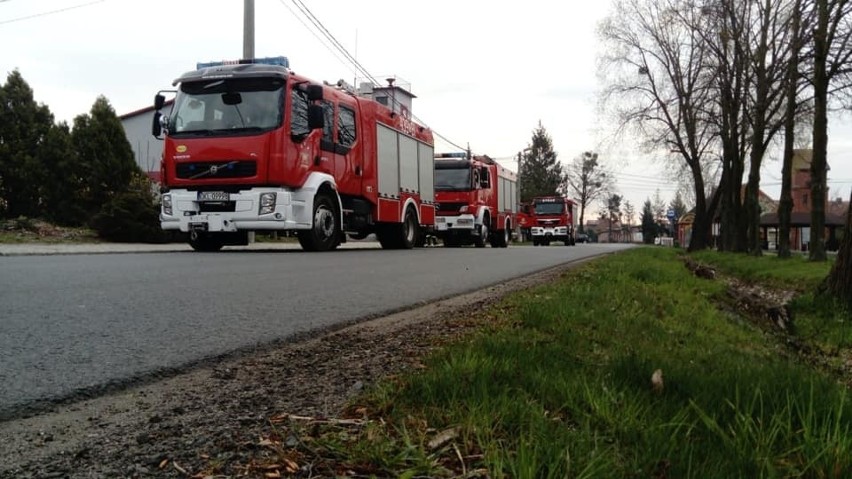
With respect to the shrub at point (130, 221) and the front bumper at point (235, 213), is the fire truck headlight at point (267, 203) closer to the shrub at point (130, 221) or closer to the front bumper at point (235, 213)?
the front bumper at point (235, 213)

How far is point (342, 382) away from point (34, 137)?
34.4 meters

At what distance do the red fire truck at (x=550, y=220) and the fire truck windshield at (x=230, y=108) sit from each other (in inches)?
1182

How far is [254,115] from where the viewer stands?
12055 millimetres

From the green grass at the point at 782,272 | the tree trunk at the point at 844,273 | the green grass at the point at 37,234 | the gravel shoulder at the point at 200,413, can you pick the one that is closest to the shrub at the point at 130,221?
the green grass at the point at 37,234

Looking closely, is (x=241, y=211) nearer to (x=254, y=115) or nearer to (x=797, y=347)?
(x=254, y=115)

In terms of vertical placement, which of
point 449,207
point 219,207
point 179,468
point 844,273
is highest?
point 449,207

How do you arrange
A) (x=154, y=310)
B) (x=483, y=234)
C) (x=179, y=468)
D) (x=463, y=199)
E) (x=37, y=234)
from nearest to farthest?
1. (x=179, y=468)
2. (x=154, y=310)
3. (x=37, y=234)
4. (x=463, y=199)
5. (x=483, y=234)

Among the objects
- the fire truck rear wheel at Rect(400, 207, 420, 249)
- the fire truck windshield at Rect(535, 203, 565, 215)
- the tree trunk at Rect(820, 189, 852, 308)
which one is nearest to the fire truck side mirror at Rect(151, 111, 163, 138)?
the fire truck rear wheel at Rect(400, 207, 420, 249)

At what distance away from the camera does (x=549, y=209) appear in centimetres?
4062

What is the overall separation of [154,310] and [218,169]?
786 cm

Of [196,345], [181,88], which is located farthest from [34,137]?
[196,345]

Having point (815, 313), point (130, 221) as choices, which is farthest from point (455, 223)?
point (815, 313)

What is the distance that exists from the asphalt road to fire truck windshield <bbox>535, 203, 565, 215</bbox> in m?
32.7

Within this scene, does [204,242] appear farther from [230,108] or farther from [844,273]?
[844,273]
